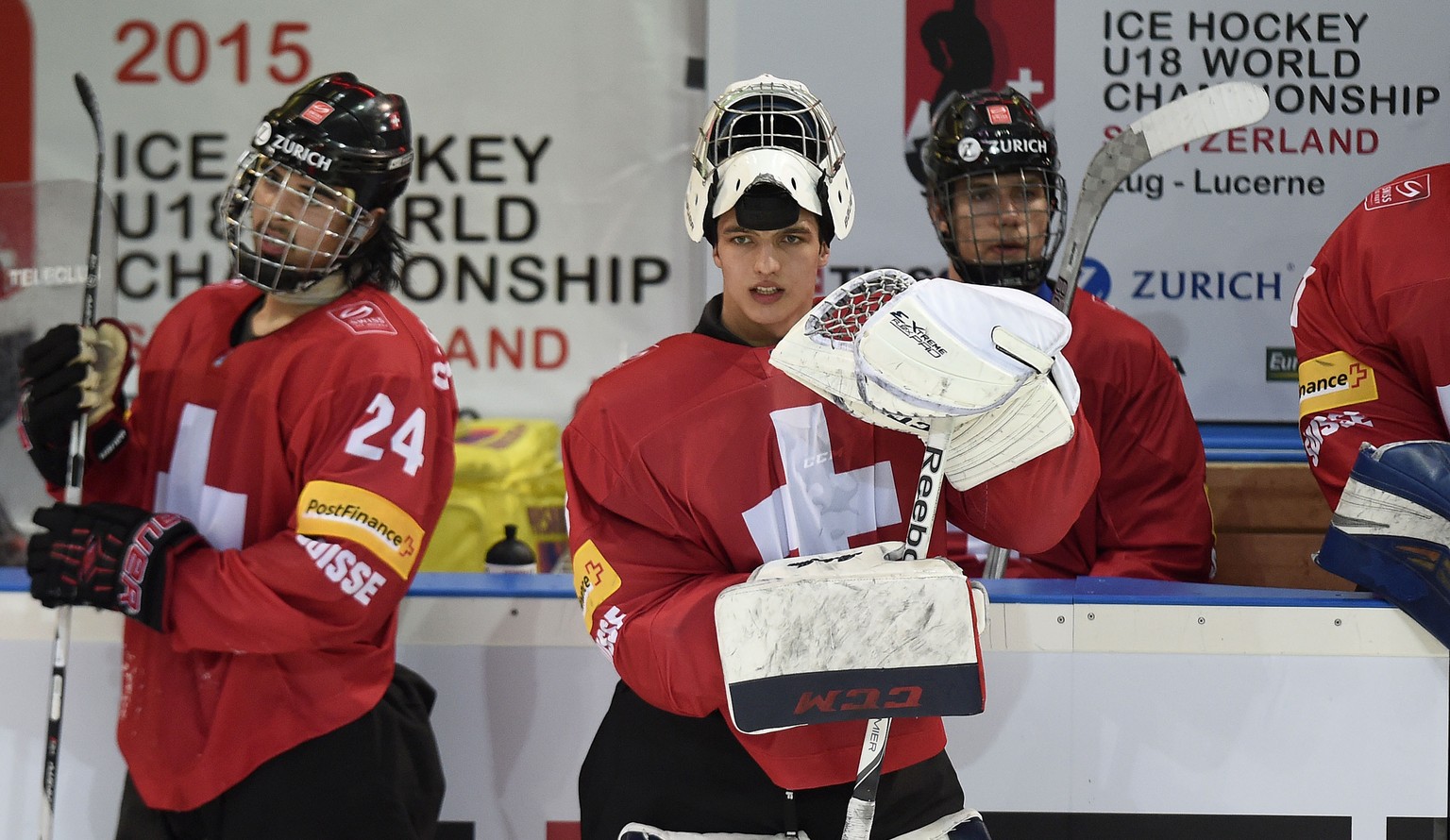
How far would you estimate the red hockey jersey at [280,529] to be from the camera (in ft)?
5.74

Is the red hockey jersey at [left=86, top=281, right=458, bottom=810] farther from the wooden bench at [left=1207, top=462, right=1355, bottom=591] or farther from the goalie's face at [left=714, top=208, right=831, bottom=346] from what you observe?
the wooden bench at [left=1207, top=462, right=1355, bottom=591]

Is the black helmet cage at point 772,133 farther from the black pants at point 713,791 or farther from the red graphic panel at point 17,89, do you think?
the red graphic panel at point 17,89

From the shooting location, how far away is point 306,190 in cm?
190

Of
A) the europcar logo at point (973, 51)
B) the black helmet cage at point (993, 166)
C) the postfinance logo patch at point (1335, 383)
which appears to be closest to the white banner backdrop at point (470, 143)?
the europcar logo at point (973, 51)

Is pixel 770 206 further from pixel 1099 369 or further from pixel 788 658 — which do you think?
pixel 1099 369

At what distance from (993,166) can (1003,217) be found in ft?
0.28

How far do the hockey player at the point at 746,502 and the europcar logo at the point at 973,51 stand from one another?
236cm

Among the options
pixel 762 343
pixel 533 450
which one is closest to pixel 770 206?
pixel 762 343

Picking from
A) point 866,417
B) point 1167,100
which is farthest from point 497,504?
point 866,417

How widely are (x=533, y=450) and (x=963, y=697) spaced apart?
8.82ft

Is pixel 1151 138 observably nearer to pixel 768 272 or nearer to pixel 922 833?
pixel 768 272

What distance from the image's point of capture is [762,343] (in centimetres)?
158

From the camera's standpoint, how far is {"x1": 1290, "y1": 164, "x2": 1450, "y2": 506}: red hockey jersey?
6.44 feet

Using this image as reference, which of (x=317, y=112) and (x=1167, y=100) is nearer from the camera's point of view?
(x=317, y=112)
